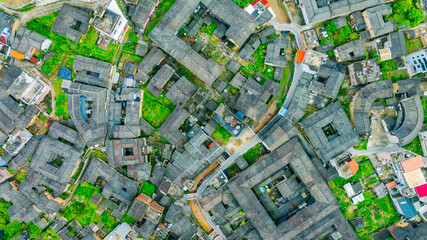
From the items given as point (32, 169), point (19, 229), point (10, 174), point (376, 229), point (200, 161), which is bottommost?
point (19, 229)

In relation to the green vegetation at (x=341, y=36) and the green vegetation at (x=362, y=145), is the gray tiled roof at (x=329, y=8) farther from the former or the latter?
the green vegetation at (x=362, y=145)

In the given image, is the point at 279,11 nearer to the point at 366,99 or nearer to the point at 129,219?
the point at 366,99

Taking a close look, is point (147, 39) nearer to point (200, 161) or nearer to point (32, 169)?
point (200, 161)

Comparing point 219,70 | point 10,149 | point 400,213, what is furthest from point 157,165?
point 400,213

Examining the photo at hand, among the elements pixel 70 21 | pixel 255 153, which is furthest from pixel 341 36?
pixel 70 21

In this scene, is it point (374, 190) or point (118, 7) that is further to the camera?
point (374, 190)

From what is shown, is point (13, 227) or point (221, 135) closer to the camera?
point (221, 135)
